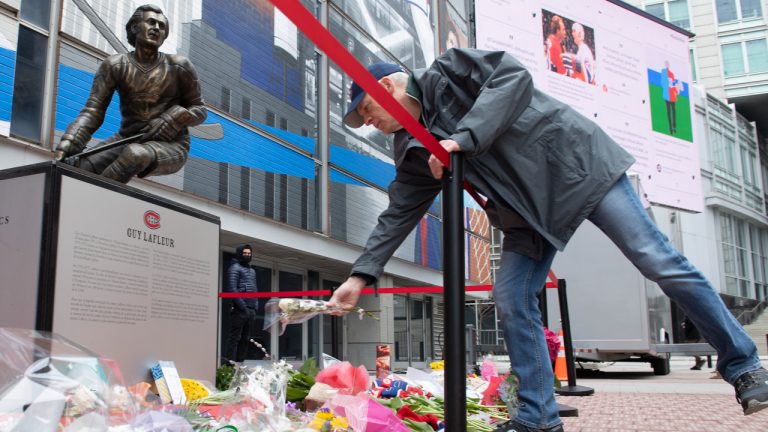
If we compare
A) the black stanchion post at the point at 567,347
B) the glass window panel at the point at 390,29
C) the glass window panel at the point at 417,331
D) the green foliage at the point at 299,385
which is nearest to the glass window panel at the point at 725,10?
the glass window panel at the point at 390,29

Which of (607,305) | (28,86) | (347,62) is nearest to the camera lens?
(347,62)

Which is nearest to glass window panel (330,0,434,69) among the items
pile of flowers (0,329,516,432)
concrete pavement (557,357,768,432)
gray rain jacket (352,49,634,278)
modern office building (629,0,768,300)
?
concrete pavement (557,357,768,432)

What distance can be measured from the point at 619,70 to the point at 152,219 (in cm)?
952

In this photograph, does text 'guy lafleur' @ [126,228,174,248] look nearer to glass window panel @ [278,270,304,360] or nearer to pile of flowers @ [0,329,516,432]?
pile of flowers @ [0,329,516,432]

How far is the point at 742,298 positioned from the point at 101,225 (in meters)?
36.0

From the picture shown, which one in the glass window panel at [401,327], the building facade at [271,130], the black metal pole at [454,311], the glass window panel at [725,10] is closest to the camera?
the black metal pole at [454,311]

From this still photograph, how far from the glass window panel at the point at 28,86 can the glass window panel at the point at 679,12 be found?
36.0 metres

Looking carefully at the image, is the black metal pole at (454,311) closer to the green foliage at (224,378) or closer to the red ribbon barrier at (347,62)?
the red ribbon barrier at (347,62)

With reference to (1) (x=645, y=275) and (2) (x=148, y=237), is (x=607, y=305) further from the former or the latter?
(2) (x=148, y=237)

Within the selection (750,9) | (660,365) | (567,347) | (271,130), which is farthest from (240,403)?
(750,9)

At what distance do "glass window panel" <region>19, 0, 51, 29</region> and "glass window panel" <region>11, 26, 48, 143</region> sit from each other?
0.15 metres

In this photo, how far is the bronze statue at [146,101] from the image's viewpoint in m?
3.74

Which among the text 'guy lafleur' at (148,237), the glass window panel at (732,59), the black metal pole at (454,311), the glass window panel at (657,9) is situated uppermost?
the glass window panel at (657,9)

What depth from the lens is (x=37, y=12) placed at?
26.3 feet
